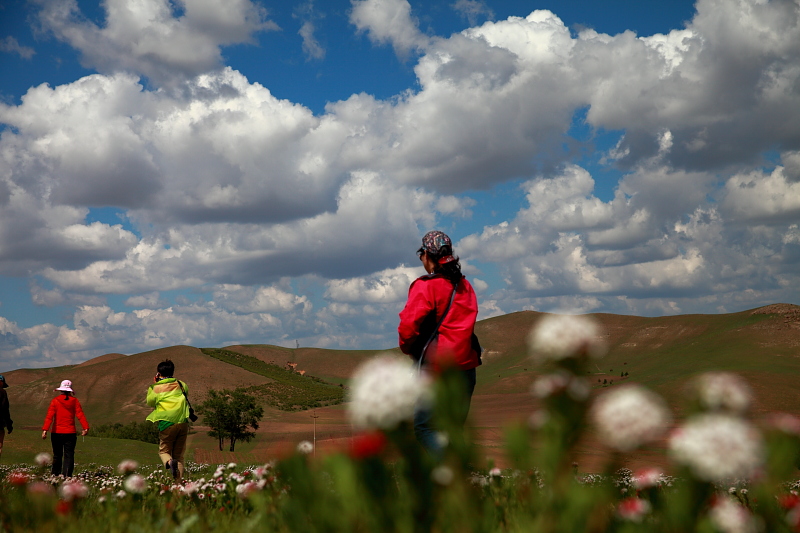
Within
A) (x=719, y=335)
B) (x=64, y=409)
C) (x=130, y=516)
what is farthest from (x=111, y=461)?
(x=719, y=335)

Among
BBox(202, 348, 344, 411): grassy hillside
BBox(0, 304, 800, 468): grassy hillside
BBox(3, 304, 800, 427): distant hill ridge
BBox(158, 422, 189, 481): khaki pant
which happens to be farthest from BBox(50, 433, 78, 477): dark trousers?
BBox(202, 348, 344, 411): grassy hillside

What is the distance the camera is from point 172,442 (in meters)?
9.30

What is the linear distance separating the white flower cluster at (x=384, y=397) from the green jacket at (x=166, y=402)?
8600 millimetres

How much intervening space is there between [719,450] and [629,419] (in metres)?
0.23

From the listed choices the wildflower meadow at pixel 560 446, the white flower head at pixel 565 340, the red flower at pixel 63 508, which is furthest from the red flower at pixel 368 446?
the red flower at pixel 63 508

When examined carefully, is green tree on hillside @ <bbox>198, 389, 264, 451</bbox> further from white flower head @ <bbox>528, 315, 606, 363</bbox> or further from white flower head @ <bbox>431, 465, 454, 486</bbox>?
white flower head @ <bbox>528, 315, 606, 363</bbox>

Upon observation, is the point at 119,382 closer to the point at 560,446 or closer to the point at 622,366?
the point at 622,366

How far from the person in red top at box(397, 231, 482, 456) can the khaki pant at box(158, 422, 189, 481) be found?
6.02m

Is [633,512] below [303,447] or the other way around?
below

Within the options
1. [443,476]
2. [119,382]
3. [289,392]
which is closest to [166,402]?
[443,476]

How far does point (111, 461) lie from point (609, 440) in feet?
70.7

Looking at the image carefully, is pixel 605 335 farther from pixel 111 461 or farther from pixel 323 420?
pixel 323 420

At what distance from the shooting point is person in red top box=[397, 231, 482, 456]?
4.62 meters

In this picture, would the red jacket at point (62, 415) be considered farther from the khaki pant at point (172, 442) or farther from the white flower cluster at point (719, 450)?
the white flower cluster at point (719, 450)
